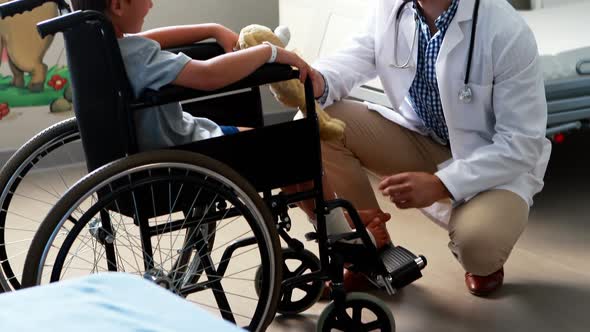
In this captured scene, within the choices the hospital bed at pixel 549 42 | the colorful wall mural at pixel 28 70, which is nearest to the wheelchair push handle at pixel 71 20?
the hospital bed at pixel 549 42

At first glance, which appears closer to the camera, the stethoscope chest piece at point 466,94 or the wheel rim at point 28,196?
the wheel rim at point 28,196

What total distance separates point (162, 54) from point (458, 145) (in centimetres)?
79

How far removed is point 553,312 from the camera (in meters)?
2.06

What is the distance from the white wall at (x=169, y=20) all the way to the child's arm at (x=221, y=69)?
5.96ft

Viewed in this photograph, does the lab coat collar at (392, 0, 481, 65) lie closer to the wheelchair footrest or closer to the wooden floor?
the wheelchair footrest

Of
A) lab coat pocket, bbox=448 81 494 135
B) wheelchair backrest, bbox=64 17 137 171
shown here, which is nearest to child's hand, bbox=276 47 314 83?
wheelchair backrest, bbox=64 17 137 171

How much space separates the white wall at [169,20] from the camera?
3254 millimetres

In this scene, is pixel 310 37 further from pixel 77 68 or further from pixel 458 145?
pixel 77 68

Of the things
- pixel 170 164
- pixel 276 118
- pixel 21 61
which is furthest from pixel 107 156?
pixel 276 118

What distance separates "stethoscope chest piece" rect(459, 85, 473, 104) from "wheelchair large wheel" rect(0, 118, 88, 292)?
2.86ft

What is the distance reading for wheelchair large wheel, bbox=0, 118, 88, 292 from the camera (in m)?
1.83

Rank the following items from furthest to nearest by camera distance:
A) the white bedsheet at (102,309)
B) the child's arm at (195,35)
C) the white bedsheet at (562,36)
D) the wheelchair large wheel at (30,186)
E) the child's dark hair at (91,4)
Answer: the white bedsheet at (562,36), the child's arm at (195,35), the wheelchair large wheel at (30,186), the child's dark hair at (91,4), the white bedsheet at (102,309)

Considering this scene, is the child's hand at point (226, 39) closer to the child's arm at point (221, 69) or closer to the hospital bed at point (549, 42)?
the child's arm at point (221, 69)

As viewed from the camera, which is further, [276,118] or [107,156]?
[276,118]
